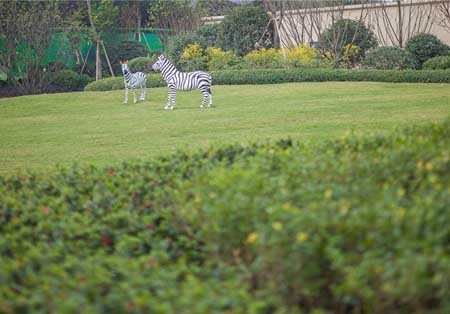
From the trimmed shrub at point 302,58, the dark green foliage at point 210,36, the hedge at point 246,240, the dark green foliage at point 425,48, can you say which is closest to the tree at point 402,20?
the dark green foliage at point 425,48

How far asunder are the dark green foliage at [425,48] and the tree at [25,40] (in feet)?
40.0

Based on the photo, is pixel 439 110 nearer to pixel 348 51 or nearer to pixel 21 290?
pixel 348 51

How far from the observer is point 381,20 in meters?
27.9

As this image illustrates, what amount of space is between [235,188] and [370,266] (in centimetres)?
128

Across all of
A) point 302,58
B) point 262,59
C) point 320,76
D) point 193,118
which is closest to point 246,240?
point 193,118

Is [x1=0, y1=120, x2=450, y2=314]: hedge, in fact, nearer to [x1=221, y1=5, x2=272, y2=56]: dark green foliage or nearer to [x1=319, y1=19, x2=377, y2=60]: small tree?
[x1=319, y1=19, x2=377, y2=60]: small tree

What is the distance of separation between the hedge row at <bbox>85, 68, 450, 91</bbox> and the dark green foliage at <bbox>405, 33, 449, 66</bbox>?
3698 millimetres

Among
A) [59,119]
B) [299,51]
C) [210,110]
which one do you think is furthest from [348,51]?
[59,119]

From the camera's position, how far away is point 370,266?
3.27 m

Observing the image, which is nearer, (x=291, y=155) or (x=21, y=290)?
(x=21, y=290)

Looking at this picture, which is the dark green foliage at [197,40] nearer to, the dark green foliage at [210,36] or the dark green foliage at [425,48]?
the dark green foliage at [210,36]

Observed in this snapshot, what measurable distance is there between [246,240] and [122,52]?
89.7 feet

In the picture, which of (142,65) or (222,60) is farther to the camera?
(142,65)

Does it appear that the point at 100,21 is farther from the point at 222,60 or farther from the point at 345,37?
the point at 345,37
